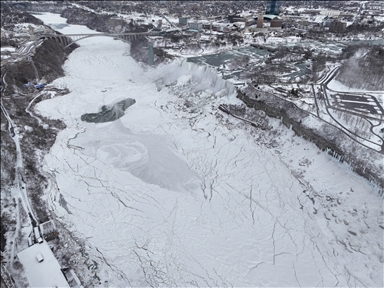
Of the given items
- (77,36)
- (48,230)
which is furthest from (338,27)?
(48,230)

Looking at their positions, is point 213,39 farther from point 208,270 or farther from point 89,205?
point 208,270

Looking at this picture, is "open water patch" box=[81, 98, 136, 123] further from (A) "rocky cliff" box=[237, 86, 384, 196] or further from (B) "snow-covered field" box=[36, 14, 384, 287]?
(A) "rocky cliff" box=[237, 86, 384, 196]

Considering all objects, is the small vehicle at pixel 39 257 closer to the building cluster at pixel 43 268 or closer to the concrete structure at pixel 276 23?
the building cluster at pixel 43 268

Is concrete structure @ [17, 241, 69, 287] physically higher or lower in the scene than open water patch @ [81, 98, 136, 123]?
lower

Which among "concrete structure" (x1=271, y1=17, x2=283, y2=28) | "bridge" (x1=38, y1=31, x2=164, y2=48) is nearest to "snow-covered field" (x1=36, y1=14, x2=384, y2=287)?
"bridge" (x1=38, y1=31, x2=164, y2=48)

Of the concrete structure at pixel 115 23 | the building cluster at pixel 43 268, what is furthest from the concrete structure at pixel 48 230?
the concrete structure at pixel 115 23

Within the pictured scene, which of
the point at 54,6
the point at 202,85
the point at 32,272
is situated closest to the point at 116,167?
the point at 32,272
